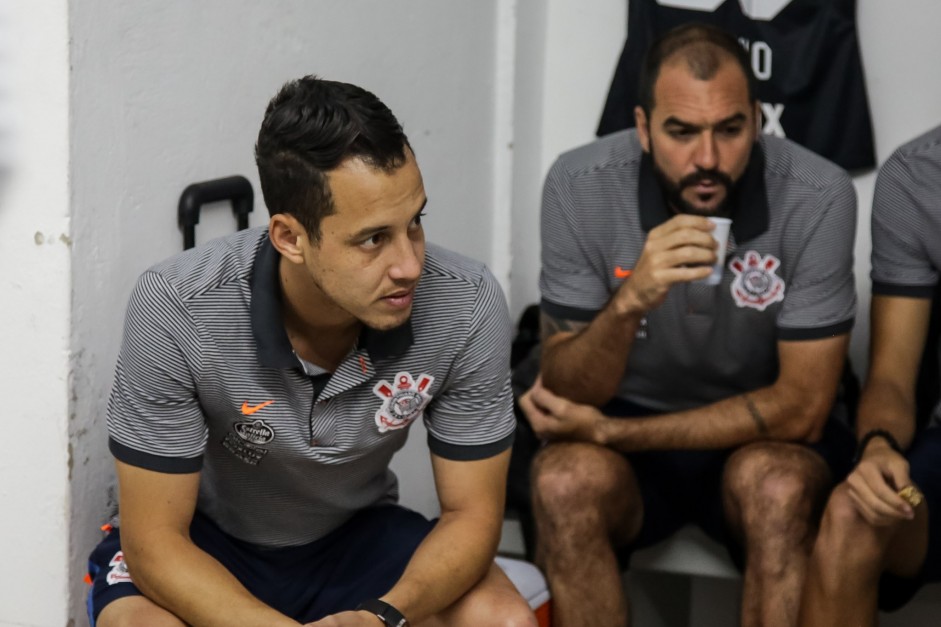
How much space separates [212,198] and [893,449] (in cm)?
119

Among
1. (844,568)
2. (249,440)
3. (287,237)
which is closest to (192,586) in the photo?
(249,440)

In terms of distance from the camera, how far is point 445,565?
1.84 meters

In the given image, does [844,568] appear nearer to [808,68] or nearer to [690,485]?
[690,485]

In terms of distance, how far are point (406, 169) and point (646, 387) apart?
988 mm

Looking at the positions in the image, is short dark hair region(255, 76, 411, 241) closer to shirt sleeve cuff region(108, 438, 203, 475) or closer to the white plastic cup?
shirt sleeve cuff region(108, 438, 203, 475)

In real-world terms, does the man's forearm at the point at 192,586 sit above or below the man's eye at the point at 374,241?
below

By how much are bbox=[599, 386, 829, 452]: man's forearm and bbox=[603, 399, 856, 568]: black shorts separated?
5 cm

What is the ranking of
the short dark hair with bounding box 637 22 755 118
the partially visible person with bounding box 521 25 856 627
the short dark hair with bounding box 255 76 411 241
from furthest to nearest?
the short dark hair with bounding box 637 22 755 118
the partially visible person with bounding box 521 25 856 627
the short dark hair with bounding box 255 76 411 241

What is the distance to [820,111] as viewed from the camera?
296cm

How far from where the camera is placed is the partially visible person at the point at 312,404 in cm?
172

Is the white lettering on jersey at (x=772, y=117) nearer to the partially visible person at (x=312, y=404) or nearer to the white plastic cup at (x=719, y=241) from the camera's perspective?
the white plastic cup at (x=719, y=241)

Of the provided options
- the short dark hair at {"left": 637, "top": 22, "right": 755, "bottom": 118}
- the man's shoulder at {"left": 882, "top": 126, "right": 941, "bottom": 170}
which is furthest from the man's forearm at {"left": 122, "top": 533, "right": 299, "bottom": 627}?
the man's shoulder at {"left": 882, "top": 126, "right": 941, "bottom": 170}

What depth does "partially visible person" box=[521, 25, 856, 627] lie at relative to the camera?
225 centimetres

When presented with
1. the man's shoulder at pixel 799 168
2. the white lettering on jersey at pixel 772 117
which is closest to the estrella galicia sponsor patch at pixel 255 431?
the man's shoulder at pixel 799 168
